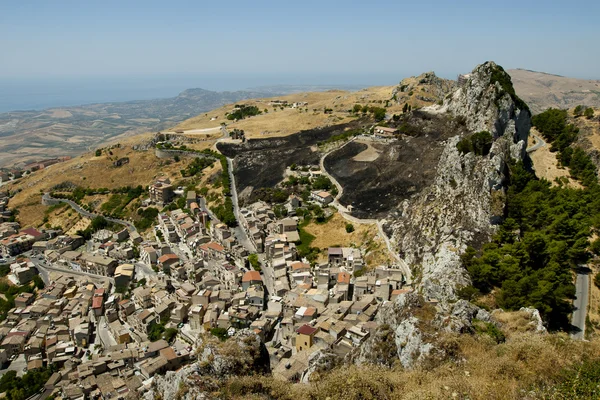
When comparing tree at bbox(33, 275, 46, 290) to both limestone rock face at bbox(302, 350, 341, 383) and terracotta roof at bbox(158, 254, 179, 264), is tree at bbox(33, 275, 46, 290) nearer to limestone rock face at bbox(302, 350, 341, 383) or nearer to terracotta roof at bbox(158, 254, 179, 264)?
terracotta roof at bbox(158, 254, 179, 264)

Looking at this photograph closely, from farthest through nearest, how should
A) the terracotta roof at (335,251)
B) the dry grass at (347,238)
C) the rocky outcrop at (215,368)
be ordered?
1. the terracotta roof at (335,251)
2. the dry grass at (347,238)
3. the rocky outcrop at (215,368)

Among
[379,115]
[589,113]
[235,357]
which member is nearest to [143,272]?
[235,357]

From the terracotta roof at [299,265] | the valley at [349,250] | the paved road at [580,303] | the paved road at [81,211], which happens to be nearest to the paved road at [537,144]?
the valley at [349,250]

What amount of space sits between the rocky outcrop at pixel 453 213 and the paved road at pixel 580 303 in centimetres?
745

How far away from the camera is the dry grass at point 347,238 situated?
1662 inches

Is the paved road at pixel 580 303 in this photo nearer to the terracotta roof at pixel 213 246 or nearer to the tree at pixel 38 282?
the terracotta roof at pixel 213 246

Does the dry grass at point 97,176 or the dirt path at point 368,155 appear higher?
the dirt path at point 368,155

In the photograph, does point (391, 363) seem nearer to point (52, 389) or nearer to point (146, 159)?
point (52, 389)

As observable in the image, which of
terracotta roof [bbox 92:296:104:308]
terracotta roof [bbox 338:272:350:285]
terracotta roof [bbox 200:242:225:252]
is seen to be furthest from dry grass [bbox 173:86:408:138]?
terracotta roof [bbox 338:272:350:285]

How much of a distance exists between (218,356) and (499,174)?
109 ft

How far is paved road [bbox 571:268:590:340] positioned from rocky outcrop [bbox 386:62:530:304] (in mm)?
7454

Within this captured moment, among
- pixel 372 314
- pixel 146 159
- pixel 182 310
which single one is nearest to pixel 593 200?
pixel 372 314

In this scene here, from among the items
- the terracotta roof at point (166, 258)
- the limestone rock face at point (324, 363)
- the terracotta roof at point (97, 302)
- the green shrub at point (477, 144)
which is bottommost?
the terracotta roof at point (97, 302)

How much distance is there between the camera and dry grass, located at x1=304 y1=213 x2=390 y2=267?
42225 millimetres
